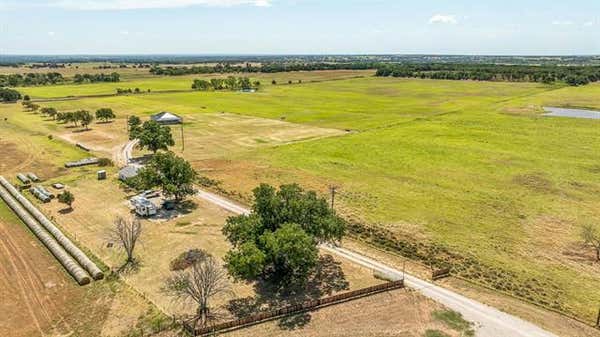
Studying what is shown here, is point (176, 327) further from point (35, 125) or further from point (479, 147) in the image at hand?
point (35, 125)

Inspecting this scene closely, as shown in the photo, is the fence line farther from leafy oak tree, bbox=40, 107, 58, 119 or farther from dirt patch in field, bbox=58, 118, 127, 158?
leafy oak tree, bbox=40, 107, 58, 119

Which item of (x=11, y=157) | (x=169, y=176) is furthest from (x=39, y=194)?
(x=11, y=157)

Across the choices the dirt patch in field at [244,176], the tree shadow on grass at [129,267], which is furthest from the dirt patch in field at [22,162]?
the tree shadow on grass at [129,267]

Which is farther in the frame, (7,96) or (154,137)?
(7,96)

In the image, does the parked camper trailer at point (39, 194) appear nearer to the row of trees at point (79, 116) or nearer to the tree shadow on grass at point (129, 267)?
the tree shadow on grass at point (129, 267)

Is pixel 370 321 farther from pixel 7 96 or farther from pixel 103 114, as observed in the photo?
pixel 7 96

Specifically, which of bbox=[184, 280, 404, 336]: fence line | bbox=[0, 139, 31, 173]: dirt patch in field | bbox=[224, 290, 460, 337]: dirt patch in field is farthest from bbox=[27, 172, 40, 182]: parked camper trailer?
bbox=[224, 290, 460, 337]: dirt patch in field
